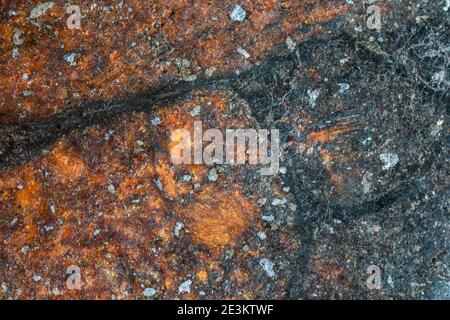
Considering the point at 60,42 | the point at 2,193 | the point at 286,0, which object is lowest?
the point at 2,193

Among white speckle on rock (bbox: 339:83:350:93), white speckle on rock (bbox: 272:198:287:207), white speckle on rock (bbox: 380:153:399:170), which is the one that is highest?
white speckle on rock (bbox: 339:83:350:93)

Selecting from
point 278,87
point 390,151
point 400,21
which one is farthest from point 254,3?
point 390,151

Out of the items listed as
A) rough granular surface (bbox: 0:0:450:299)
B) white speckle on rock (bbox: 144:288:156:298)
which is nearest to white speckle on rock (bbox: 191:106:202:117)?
rough granular surface (bbox: 0:0:450:299)

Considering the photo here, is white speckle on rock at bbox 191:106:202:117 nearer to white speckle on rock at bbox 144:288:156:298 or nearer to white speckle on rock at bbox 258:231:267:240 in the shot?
white speckle on rock at bbox 258:231:267:240

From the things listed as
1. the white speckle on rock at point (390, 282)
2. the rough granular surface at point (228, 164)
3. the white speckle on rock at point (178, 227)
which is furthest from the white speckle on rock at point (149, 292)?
the white speckle on rock at point (390, 282)

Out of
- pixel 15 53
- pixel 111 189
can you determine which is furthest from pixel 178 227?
pixel 15 53

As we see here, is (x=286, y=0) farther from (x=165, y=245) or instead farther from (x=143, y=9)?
(x=165, y=245)
